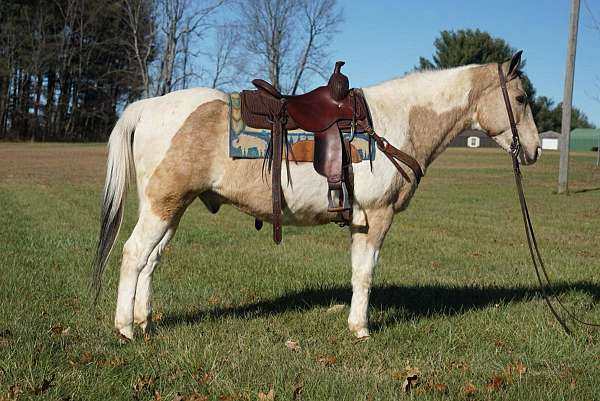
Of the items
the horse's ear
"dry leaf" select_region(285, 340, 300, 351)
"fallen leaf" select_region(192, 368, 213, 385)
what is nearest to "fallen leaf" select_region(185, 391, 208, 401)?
"fallen leaf" select_region(192, 368, 213, 385)

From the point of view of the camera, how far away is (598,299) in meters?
6.66

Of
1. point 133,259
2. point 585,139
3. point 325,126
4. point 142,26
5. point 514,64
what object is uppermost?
point 142,26

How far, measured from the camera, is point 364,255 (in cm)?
523

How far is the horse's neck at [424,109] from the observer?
17.5 ft

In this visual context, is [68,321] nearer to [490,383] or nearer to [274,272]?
[274,272]

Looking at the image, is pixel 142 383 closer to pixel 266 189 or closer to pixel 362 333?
pixel 266 189

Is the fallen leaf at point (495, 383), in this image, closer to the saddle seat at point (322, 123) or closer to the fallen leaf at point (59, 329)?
the saddle seat at point (322, 123)

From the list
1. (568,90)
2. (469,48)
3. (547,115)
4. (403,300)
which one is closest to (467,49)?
(469,48)

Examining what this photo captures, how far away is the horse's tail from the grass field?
0.67 meters

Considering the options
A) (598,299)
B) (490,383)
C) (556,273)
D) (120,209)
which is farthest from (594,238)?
(120,209)

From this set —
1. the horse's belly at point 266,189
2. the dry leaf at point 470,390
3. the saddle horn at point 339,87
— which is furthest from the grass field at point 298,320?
the saddle horn at point 339,87

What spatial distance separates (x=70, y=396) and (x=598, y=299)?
17.8 feet

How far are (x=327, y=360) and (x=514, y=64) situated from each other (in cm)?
301

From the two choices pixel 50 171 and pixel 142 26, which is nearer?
pixel 50 171
